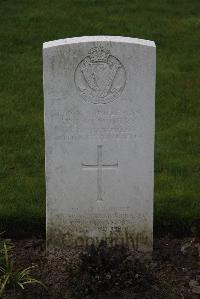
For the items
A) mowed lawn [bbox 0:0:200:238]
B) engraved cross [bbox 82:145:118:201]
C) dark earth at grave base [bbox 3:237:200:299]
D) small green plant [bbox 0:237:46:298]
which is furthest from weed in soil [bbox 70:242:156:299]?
mowed lawn [bbox 0:0:200:238]

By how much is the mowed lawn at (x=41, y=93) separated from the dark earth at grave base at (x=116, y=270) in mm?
332

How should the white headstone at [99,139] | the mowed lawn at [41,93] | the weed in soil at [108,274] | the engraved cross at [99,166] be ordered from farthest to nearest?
the mowed lawn at [41,93] < the engraved cross at [99,166] < the white headstone at [99,139] < the weed in soil at [108,274]

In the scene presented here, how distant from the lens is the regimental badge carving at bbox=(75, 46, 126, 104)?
5.44 m

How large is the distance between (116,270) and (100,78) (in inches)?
55.9

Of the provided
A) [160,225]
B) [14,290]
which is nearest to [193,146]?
[160,225]

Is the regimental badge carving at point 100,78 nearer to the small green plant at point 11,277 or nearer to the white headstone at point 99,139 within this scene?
the white headstone at point 99,139

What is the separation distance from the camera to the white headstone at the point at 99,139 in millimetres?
5422

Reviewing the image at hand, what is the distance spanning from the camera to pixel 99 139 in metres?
5.57

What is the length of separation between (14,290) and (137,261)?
0.93 m

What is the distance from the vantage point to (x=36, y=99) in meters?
8.98

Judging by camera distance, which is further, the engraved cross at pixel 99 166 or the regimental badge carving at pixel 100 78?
the engraved cross at pixel 99 166

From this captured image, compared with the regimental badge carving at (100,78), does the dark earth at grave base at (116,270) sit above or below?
below

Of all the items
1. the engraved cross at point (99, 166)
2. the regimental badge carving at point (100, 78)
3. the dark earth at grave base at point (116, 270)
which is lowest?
the dark earth at grave base at point (116, 270)

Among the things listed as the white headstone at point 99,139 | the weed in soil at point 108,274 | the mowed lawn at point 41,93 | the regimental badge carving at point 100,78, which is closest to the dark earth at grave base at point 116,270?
the weed in soil at point 108,274
